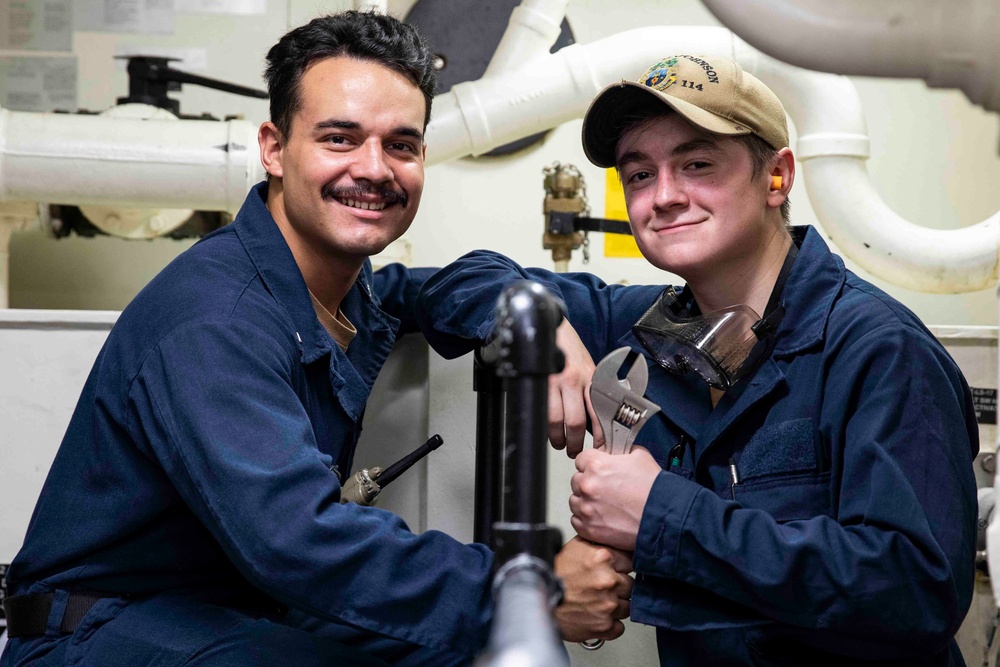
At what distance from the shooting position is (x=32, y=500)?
1.54 metres

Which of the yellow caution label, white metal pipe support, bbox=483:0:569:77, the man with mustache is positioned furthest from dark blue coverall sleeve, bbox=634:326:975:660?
the yellow caution label

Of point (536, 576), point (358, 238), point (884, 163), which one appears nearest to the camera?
point (536, 576)

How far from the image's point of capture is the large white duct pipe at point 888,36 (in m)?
0.64

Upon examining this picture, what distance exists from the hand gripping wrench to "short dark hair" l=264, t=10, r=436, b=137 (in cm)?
59

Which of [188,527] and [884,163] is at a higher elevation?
[884,163]

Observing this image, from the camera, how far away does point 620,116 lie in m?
1.31

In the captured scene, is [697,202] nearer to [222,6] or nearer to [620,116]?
[620,116]

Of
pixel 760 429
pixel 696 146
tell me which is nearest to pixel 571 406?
pixel 760 429

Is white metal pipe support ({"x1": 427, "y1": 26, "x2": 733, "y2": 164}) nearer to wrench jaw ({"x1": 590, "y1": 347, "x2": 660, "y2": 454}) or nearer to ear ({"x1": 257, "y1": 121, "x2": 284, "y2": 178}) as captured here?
ear ({"x1": 257, "y1": 121, "x2": 284, "y2": 178})

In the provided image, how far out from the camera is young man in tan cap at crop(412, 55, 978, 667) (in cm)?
101

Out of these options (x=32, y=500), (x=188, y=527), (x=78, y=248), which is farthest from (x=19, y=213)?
(x=188, y=527)

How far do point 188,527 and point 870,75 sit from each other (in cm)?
95

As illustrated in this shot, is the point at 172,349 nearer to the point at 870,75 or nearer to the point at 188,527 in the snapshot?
the point at 188,527

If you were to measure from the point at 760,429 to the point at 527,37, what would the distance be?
45.3 inches
